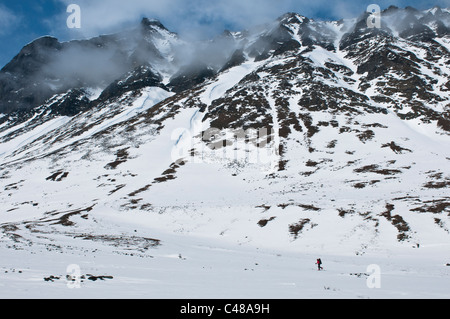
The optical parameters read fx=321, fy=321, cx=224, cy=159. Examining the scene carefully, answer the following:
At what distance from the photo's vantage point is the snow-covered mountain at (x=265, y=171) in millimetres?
36500

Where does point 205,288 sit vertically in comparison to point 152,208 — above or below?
below

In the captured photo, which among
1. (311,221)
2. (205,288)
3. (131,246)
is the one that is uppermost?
(311,221)

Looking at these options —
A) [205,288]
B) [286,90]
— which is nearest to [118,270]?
[205,288]

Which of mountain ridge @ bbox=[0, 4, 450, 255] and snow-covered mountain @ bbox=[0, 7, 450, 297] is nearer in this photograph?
snow-covered mountain @ bbox=[0, 7, 450, 297]

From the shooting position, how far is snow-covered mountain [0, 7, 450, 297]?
36500mm

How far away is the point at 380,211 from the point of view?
41.6m

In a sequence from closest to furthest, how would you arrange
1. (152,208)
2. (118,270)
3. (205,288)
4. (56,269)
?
(205,288) < (56,269) < (118,270) < (152,208)

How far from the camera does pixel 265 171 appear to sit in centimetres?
8081

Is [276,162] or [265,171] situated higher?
[276,162]

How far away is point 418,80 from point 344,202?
120 metres

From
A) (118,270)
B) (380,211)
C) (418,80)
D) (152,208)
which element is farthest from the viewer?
(418,80)

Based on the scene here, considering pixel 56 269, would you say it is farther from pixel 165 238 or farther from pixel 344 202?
pixel 344 202

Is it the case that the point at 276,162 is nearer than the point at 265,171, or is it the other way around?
the point at 265,171

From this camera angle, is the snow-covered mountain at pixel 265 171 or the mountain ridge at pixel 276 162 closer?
the snow-covered mountain at pixel 265 171
